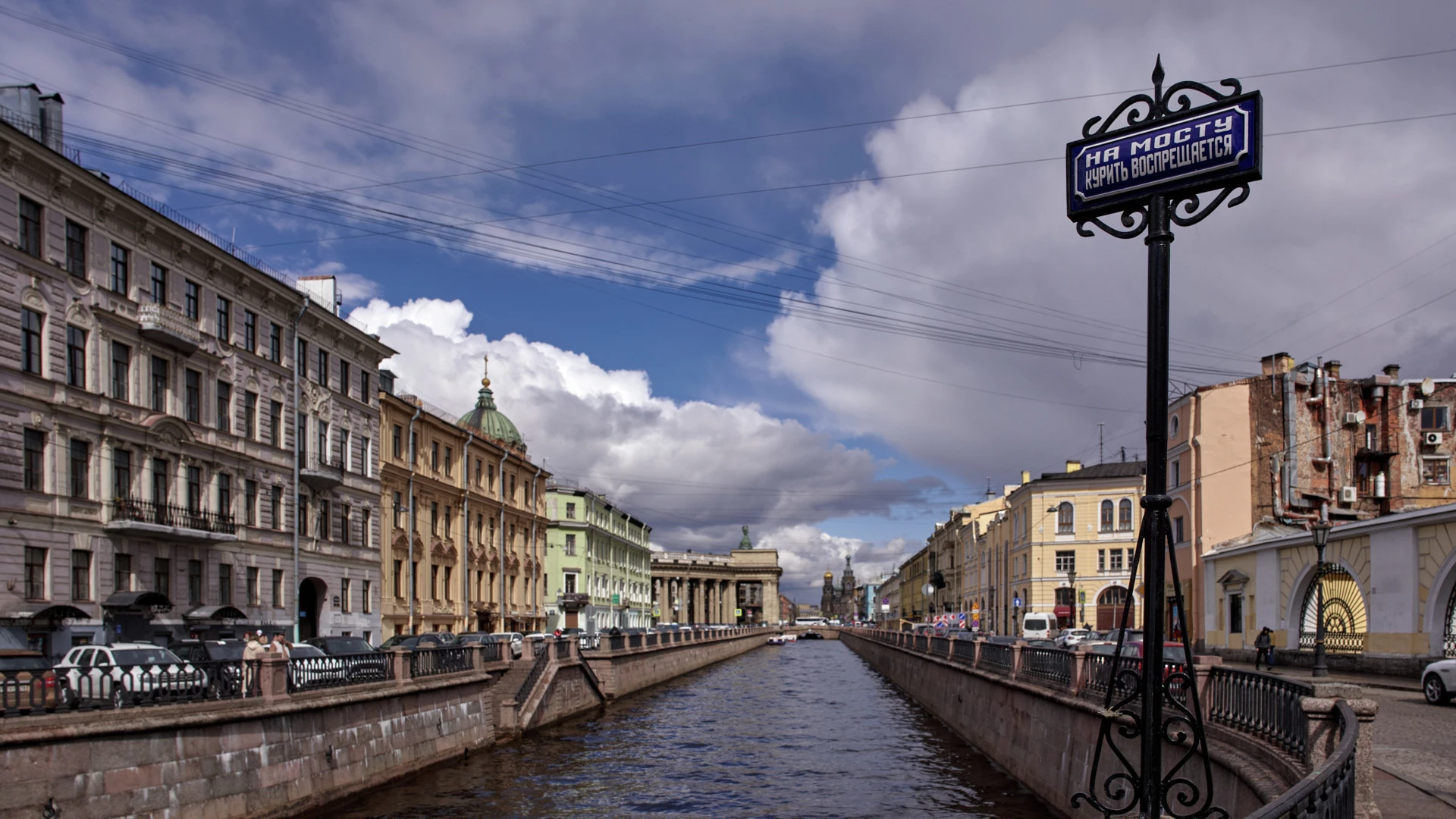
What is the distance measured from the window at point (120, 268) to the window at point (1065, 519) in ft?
176

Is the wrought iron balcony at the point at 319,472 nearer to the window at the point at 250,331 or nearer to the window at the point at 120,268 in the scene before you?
the window at the point at 250,331

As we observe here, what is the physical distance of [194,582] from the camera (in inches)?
1298

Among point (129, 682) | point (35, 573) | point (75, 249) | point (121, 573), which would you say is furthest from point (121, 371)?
point (129, 682)

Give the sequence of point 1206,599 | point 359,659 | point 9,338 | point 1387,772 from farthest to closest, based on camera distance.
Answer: point 1206,599 < point 9,338 < point 359,659 < point 1387,772

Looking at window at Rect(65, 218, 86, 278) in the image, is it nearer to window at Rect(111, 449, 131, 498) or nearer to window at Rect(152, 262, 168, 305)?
window at Rect(152, 262, 168, 305)

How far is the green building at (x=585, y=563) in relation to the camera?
78188mm

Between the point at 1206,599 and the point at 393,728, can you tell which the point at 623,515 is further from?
the point at 393,728

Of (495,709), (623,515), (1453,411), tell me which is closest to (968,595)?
(623,515)

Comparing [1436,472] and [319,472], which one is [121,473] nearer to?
[319,472]

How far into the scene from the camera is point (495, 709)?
29.1 m

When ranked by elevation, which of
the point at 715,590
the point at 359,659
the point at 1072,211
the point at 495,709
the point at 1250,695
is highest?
the point at 1072,211

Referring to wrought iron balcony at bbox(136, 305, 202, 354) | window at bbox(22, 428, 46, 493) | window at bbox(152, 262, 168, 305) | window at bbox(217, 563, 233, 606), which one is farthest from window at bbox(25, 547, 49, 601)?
window at bbox(152, 262, 168, 305)

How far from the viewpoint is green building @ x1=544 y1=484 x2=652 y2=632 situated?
78188mm

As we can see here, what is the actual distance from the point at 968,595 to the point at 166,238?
84436 millimetres
